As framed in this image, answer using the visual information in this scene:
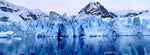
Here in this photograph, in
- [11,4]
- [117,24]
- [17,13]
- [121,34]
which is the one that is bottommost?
[121,34]

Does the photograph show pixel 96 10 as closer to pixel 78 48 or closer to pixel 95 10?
pixel 95 10

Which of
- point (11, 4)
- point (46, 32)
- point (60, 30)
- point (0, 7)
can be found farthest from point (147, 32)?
point (11, 4)

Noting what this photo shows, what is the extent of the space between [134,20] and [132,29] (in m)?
1.94

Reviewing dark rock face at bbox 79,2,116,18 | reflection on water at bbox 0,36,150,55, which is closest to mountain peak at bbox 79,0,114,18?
dark rock face at bbox 79,2,116,18

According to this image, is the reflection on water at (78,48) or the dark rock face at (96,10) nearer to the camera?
the reflection on water at (78,48)

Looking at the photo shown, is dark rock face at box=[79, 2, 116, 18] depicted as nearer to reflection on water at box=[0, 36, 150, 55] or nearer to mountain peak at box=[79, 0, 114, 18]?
mountain peak at box=[79, 0, 114, 18]

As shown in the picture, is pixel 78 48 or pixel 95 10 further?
pixel 95 10

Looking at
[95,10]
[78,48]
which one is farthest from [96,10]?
[78,48]

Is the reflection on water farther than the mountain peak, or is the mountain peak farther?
the mountain peak

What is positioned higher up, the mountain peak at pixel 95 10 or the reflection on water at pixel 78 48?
the mountain peak at pixel 95 10

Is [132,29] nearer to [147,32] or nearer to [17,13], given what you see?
[147,32]

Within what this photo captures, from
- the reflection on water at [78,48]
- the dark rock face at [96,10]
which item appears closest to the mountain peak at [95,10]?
the dark rock face at [96,10]

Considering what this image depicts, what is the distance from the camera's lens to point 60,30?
100 ft

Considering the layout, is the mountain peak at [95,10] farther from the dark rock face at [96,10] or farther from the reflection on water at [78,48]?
the reflection on water at [78,48]
